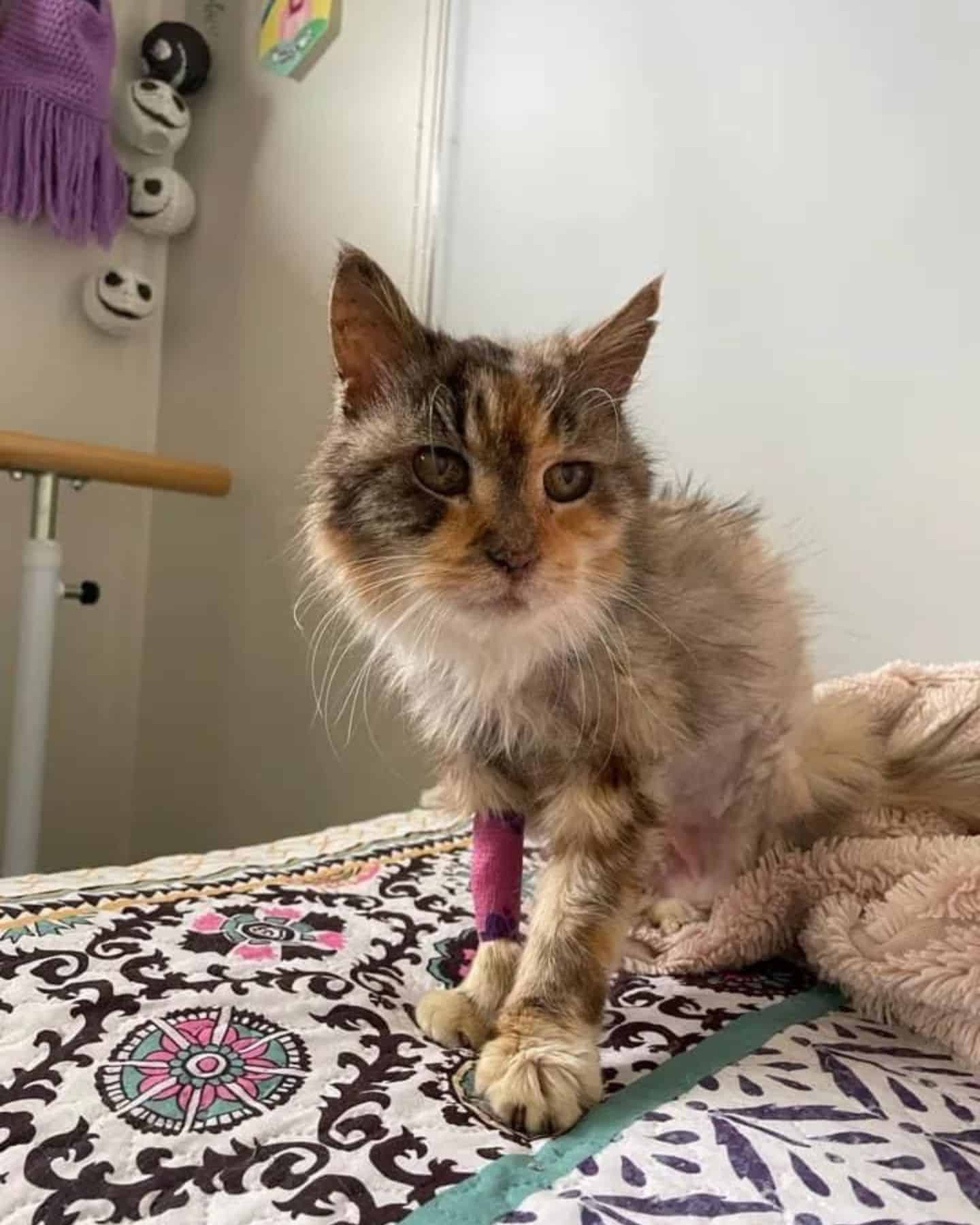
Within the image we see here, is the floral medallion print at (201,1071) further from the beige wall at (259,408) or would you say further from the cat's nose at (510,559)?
the beige wall at (259,408)

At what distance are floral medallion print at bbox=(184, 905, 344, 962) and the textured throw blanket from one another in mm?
296

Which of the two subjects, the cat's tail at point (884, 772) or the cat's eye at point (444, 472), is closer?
the cat's eye at point (444, 472)

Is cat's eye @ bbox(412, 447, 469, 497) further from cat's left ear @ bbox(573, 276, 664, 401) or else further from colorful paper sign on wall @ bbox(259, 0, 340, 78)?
colorful paper sign on wall @ bbox(259, 0, 340, 78)

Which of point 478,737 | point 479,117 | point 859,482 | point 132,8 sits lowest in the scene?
point 478,737

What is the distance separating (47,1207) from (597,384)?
2.38 feet

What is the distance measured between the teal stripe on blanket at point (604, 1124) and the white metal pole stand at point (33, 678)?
1357 mm

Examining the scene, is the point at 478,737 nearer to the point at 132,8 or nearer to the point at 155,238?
the point at 155,238

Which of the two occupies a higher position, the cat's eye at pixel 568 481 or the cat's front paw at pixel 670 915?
the cat's eye at pixel 568 481

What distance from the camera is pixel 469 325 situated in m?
1.81

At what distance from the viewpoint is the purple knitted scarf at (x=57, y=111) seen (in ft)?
6.36

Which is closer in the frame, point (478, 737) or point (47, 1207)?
point (47, 1207)

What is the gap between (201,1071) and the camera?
2.42ft

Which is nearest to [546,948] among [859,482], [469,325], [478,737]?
[478,737]

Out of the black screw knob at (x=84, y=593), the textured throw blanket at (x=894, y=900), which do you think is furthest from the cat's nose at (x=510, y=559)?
the black screw knob at (x=84, y=593)
